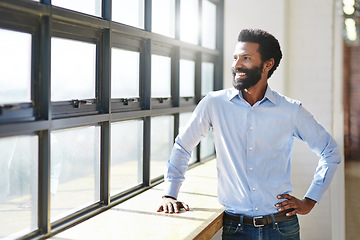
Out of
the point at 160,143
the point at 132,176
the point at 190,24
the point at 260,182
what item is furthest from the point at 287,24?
the point at 260,182

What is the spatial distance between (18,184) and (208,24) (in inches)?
129

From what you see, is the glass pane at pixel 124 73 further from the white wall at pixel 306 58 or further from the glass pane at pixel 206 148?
the white wall at pixel 306 58

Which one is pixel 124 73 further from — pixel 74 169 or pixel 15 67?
pixel 15 67

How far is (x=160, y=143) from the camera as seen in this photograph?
3.84m

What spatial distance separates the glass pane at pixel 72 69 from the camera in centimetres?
236

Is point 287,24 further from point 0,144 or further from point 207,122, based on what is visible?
point 0,144

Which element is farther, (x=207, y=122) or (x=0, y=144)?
(x=207, y=122)

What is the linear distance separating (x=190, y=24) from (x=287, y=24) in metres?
1.20

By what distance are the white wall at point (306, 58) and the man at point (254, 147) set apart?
247 centimetres

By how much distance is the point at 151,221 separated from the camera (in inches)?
101

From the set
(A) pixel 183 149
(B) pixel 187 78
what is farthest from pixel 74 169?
(B) pixel 187 78

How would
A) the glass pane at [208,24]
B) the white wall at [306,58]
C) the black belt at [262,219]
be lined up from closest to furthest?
the black belt at [262,219] → the glass pane at [208,24] → the white wall at [306,58]

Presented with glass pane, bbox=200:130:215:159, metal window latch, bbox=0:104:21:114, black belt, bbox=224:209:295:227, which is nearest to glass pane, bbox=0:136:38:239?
metal window latch, bbox=0:104:21:114

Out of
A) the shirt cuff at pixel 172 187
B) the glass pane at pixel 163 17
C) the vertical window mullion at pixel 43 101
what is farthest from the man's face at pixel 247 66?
the glass pane at pixel 163 17
